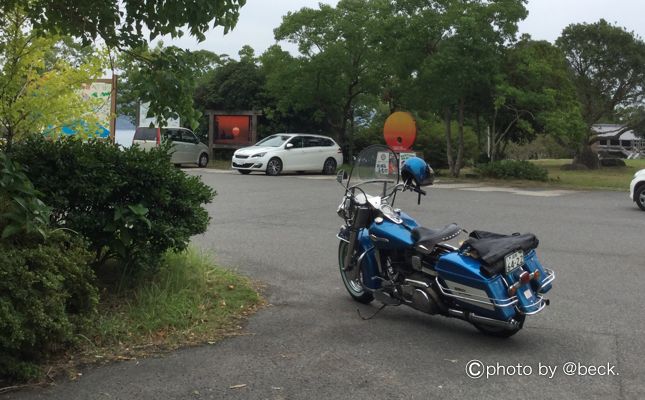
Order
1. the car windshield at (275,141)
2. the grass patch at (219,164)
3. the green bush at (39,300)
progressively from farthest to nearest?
the grass patch at (219,164) → the car windshield at (275,141) → the green bush at (39,300)

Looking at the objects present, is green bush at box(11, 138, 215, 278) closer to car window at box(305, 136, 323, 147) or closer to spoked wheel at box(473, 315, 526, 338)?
spoked wheel at box(473, 315, 526, 338)

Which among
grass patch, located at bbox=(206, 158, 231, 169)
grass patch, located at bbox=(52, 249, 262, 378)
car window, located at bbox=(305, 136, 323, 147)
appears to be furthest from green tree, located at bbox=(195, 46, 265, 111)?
grass patch, located at bbox=(52, 249, 262, 378)

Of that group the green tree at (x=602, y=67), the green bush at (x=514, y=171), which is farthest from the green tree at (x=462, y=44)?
the green tree at (x=602, y=67)

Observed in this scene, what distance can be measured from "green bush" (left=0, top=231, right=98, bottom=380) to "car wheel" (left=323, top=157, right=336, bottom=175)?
21.7 metres

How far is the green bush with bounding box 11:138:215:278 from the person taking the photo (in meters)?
4.91

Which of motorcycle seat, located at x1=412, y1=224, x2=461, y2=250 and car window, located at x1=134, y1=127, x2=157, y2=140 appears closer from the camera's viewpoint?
motorcycle seat, located at x1=412, y1=224, x2=461, y2=250

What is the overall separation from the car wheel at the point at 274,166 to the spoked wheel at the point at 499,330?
63.3 feet

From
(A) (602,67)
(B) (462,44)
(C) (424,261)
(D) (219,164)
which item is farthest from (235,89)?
(C) (424,261)

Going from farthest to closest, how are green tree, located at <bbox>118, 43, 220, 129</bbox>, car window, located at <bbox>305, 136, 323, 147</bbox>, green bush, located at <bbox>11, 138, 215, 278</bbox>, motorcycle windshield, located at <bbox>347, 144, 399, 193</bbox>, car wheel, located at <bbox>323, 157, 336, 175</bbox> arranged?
1. car wheel, located at <bbox>323, 157, 336, 175</bbox>
2. car window, located at <bbox>305, 136, 323, 147</bbox>
3. motorcycle windshield, located at <bbox>347, 144, 399, 193</bbox>
4. green tree, located at <bbox>118, 43, 220, 129</bbox>
5. green bush, located at <bbox>11, 138, 215, 278</bbox>

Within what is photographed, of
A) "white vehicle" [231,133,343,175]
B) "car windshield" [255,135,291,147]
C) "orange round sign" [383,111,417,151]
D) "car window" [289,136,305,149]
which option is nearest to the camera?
"orange round sign" [383,111,417,151]

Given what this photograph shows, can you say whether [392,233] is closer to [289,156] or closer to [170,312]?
[170,312]

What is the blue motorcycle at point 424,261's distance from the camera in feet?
15.2

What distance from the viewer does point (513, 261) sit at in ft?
15.3

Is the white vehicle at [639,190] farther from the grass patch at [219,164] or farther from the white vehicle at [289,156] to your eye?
the grass patch at [219,164]
